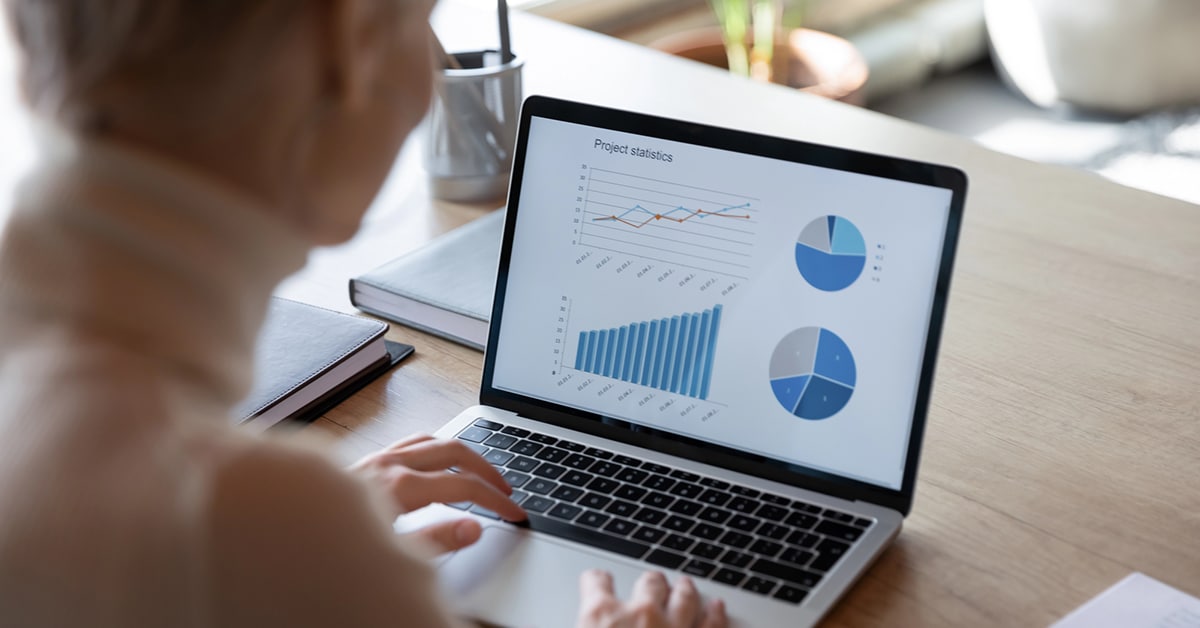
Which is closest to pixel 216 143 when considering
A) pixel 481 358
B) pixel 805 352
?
pixel 805 352

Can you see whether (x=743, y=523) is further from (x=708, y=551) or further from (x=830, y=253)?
(x=830, y=253)

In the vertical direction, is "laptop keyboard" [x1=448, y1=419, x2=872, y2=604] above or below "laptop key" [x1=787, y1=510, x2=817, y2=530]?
below

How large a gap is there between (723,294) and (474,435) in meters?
0.24

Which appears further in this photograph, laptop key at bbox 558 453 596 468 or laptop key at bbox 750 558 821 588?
laptop key at bbox 558 453 596 468

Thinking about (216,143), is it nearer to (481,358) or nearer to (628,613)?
(628,613)

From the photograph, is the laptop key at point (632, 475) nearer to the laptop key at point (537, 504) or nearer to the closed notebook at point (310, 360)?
the laptop key at point (537, 504)

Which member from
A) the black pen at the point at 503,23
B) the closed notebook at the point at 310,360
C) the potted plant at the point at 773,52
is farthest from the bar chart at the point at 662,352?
the potted plant at the point at 773,52

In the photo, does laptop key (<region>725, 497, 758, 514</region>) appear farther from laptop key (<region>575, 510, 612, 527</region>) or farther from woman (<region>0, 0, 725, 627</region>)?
woman (<region>0, 0, 725, 627</region>)

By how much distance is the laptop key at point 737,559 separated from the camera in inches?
33.1

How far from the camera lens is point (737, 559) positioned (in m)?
0.85

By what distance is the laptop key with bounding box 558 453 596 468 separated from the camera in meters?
0.96

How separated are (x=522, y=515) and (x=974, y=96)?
3.02m

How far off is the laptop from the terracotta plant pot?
1901mm

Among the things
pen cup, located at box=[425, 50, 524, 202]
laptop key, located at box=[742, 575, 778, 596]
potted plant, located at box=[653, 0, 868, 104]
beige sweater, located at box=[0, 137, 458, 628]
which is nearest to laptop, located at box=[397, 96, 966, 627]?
laptop key, located at box=[742, 575, 778, 596]
